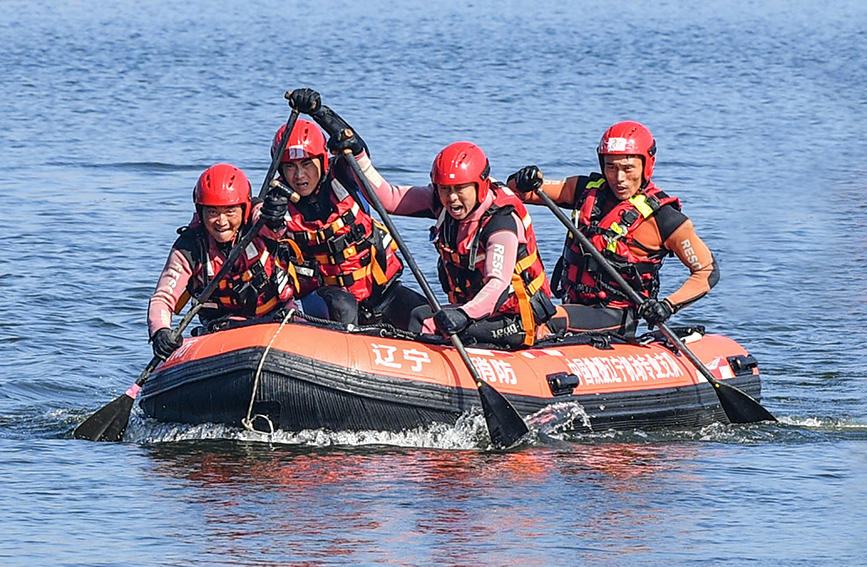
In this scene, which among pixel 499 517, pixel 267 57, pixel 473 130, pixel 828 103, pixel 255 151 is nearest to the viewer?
pixel 499 517

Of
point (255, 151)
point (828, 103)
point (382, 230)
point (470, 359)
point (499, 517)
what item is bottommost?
point (499, 517)

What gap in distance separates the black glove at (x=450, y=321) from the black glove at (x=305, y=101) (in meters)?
1.37

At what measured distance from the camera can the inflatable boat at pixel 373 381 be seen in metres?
8.45

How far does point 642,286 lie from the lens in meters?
9.54

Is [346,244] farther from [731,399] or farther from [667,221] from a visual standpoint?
[731,399]

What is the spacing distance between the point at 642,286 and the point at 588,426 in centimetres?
97

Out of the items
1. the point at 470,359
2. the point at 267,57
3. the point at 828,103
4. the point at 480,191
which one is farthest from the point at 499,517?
the point at 267,57

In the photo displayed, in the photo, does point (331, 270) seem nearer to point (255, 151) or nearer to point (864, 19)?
point (255, 151)

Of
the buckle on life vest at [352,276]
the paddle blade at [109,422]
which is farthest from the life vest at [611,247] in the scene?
the paddle blade at [109,422]

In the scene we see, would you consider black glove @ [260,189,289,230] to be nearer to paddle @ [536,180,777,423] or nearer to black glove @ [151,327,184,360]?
black glove @ [151,327,184,360]

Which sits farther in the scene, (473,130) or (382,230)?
(473,130)

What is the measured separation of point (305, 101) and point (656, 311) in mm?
2368

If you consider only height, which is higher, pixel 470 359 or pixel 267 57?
pixel 267 57

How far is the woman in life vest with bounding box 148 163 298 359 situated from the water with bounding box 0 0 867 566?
2.46 ft
